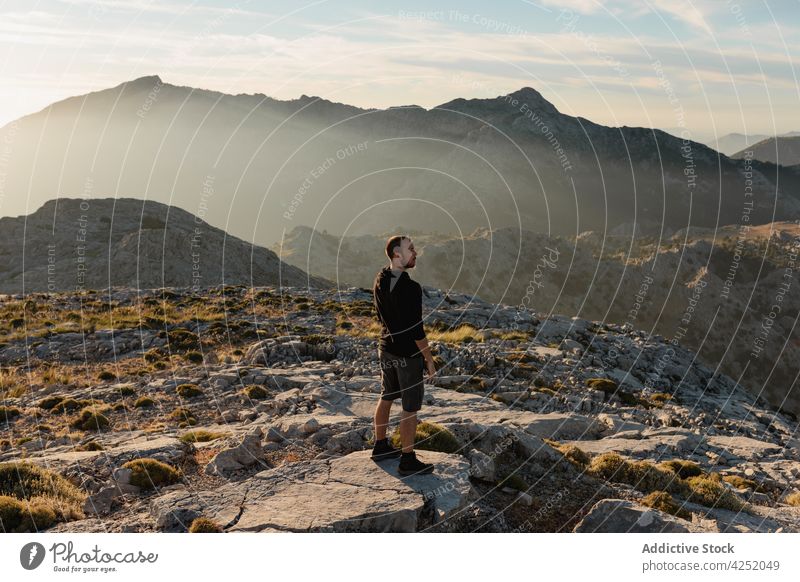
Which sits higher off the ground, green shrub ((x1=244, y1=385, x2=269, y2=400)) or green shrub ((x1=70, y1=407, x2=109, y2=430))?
green shrub ((x1=244, y1=385, x2=269, y2=400))

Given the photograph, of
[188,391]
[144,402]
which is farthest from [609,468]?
[144,402]

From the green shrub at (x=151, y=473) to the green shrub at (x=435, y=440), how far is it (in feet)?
17.1

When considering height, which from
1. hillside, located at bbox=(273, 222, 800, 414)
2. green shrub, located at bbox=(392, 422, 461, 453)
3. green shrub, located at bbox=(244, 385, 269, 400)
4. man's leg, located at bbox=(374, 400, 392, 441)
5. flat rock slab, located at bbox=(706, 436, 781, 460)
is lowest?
hillside, located at bbox=(273, 222, 800, 414)

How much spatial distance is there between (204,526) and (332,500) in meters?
2.27

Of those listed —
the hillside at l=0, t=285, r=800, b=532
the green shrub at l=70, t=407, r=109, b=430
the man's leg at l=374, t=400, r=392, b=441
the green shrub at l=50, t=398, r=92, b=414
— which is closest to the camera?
the hillside at l=0, t=285, r=800, b=532

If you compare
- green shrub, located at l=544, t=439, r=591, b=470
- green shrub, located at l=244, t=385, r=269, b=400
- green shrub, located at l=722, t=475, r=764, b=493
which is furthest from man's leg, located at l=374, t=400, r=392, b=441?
green shrub, located at l=244, t=385, r=269, b=400

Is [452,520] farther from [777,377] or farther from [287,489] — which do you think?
[777,377]

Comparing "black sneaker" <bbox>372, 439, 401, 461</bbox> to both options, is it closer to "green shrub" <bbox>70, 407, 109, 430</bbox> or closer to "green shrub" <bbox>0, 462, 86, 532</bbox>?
"green shrub" <bbox>0, 462, 86, 532</bbox>

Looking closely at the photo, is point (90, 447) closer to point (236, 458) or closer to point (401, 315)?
point (236, 458)

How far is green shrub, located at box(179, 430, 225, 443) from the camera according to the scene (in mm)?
16906

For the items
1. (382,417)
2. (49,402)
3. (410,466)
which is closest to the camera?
(410,466)

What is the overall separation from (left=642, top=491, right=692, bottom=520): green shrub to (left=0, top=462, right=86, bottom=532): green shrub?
1215 centimetres

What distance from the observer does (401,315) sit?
10734mm

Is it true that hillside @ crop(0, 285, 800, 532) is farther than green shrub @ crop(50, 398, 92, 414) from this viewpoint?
No
